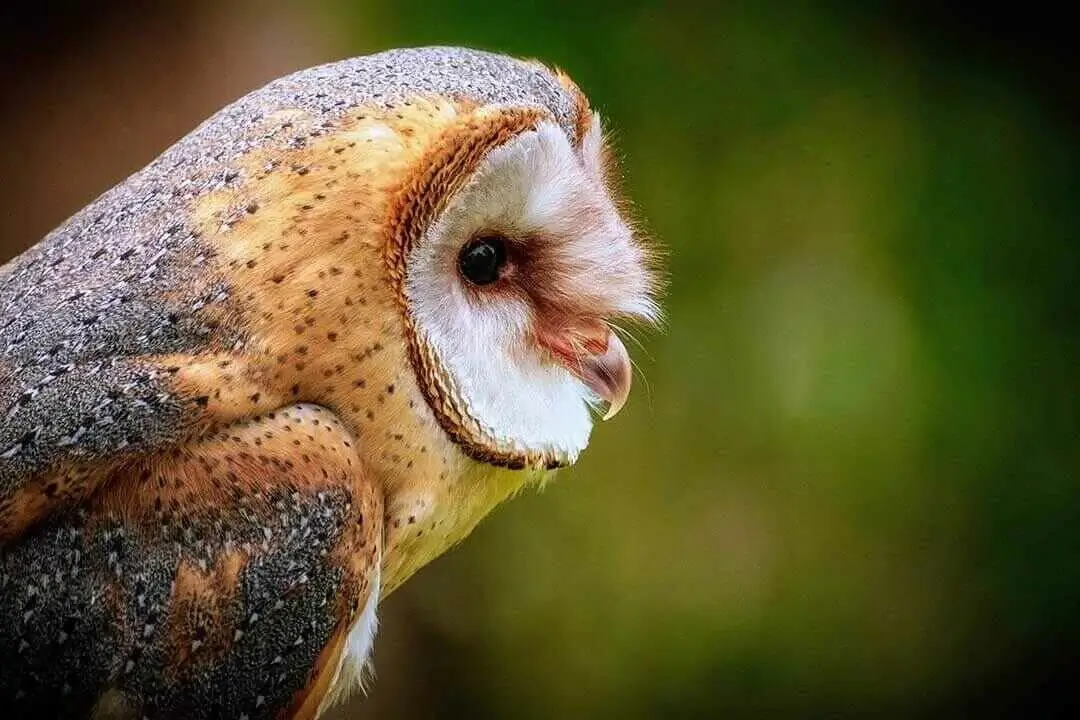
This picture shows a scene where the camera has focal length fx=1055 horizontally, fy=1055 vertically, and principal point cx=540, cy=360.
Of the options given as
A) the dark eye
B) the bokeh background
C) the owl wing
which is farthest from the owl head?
the bokeh background

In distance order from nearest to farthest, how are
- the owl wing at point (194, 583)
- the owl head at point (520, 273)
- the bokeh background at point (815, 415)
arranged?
1. the owl wing at point (194, 583)
2. the owl head at point (520, 273)
3. the bokeh background at point (815, 415)

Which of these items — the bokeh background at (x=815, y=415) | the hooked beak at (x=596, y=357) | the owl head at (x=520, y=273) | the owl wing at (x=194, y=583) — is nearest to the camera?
the owl wing at (x=194, y=583)

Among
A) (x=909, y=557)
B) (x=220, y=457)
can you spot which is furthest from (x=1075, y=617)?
(x=220, y=457)

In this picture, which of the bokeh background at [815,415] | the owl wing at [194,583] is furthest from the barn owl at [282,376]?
the bokeh background at [815,415]

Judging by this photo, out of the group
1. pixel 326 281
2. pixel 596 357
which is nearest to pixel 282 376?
pixel 326 281

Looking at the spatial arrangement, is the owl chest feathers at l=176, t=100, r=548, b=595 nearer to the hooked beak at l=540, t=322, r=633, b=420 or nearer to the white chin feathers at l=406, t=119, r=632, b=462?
the white chin feathers at l=406, t=119, r=632, b=462

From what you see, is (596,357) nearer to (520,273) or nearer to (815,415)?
(520,273)

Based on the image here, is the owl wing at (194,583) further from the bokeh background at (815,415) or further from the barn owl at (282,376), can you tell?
the bokeh background at (815,415)

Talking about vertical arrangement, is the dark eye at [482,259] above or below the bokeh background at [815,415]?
above

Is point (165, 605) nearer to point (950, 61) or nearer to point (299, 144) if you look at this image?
point (299, 144)
